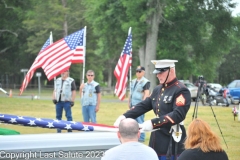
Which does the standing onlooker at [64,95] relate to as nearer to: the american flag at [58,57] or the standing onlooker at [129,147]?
the american flag at [58,57]

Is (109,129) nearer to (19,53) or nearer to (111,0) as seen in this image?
(111,0)

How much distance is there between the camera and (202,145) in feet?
16.2

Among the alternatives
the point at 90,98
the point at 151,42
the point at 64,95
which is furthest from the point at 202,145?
the point at 151,42

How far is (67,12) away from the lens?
5691 centimetres

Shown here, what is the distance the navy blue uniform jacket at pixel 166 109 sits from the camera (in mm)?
5634

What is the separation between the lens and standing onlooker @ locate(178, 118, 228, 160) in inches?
193

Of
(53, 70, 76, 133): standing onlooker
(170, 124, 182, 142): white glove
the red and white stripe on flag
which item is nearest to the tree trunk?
the red and white stripe on flag

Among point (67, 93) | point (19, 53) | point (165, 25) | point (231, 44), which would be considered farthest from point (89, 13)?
point (67, 93)

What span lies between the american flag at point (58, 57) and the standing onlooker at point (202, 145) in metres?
9.42

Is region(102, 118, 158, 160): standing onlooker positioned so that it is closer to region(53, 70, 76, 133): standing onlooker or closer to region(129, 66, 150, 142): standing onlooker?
region(129, 66, 150, 142): standing onlooker

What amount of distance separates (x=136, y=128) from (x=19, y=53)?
62.9 metres

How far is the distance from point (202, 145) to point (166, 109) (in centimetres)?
109

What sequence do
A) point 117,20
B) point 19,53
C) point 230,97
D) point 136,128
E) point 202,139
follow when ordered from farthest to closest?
point 19,53, point 117,20, point 230,97, point 202,139, point 136,128

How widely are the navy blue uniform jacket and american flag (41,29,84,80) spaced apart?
8293 mm
